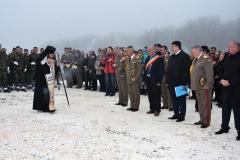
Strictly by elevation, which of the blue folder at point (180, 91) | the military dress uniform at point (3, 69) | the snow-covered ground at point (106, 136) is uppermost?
A: the military dress uniform at point (3, 69)

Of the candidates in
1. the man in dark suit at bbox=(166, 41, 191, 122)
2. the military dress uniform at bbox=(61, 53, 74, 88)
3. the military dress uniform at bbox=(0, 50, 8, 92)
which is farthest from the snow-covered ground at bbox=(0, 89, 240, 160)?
the military dress uniform at bbox=(61, 53, 74, 88)

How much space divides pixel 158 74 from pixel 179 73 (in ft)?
3.57

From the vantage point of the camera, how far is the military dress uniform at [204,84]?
382 inches

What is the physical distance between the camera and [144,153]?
7.41 m

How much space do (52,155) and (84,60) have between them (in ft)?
41.8

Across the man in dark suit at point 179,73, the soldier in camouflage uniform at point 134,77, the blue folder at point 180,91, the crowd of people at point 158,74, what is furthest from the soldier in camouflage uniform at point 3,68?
the blue folder at point 180,91

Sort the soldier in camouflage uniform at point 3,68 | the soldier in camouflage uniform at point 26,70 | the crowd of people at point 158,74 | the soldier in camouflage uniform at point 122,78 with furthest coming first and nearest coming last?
the soldier in camouflage uniform at point 26,70
the soldier in camouflage uniform at point 3,68
the soldier in camouflage uniform at point 122,78
the crowd of people at point 158,74

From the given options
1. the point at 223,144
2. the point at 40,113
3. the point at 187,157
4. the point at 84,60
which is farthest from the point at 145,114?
the point at 84,60

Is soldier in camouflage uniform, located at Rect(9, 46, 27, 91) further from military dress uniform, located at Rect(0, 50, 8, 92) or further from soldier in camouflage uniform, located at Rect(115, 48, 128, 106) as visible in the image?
soldier in camouflage uniform, located at Rect(115, 48, 128, 106)

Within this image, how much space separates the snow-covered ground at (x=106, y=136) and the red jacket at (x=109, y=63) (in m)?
3.81

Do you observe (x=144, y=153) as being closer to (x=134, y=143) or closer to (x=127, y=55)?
(x=134, y=143)

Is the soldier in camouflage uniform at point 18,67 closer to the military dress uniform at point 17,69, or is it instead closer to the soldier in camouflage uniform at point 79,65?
the military dress uniform at point 17,69

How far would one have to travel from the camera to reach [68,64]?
20172 mm

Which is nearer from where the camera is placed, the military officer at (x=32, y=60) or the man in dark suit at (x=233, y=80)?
the man in dark suit at (x=233, y=80)
